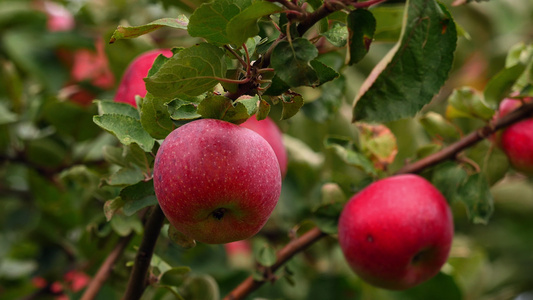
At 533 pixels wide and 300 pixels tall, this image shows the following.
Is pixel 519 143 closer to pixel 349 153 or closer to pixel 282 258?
pixel 349 153

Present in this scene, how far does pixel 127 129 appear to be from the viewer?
2.45 feet

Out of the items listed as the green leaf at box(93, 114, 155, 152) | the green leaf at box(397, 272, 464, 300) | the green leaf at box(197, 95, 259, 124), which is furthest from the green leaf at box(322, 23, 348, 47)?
the green leaf at box(397, 272, 464, 300)

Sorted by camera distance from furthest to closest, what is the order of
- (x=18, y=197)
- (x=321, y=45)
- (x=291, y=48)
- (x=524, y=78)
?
1. (x=18, y=197)
2. (x=321, y=45)
3. (x=524, y=78)
4. (x=291, y=48)

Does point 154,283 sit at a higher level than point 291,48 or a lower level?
lower

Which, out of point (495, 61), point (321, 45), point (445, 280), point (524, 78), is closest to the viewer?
point (524, 78)

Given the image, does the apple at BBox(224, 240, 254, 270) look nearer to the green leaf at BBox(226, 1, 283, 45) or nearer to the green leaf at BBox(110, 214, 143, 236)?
the green leaf at BBox(110, 214, 143, 236)

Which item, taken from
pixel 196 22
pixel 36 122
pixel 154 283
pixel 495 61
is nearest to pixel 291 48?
pixel 196 22

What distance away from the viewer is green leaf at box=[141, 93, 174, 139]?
2.32 feet

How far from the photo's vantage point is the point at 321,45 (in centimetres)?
125

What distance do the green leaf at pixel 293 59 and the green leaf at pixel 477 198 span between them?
546 mm

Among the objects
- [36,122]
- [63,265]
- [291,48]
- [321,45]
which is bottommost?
[63,265]

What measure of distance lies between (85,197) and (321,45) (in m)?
0.58

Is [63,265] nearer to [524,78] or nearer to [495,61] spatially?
[524,78]

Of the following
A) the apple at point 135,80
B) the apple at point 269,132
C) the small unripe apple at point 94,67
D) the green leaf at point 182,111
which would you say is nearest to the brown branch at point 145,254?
the green leaf at point 182,111
